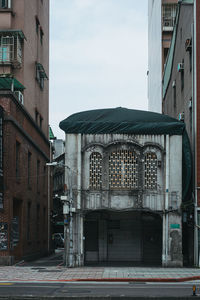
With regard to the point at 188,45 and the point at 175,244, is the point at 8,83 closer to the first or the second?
the point at 188,45

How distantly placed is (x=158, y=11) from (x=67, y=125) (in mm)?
39428

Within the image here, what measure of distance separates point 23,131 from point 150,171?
31.4 ft

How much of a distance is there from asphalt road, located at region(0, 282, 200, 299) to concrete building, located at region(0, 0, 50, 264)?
983 cm

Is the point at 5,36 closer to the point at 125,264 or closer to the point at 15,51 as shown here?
the point at 15,51

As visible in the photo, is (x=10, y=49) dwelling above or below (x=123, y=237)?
above

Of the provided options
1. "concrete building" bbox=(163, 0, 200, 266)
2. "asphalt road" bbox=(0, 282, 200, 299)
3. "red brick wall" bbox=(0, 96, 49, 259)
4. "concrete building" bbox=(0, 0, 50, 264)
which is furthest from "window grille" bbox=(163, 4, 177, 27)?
"asphalt road" bbox=(0, 282, 200, 299)

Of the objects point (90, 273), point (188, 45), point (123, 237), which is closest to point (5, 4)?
point (188, 45)

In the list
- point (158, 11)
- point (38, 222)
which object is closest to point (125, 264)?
point (38, 222)

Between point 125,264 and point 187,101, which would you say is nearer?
point 125,264

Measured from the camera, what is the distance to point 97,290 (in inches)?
773

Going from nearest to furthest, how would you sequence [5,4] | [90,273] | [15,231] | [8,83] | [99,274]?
[99,274], [90,273], [15,231], [8,83], [5,4]

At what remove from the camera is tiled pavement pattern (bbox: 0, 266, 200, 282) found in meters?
24.3

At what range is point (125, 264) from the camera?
31641 mm

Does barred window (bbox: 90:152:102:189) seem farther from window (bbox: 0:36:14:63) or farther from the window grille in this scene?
the window grille
